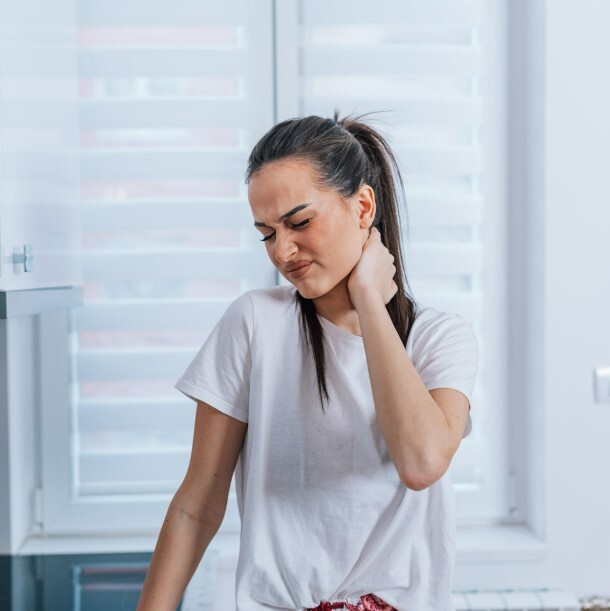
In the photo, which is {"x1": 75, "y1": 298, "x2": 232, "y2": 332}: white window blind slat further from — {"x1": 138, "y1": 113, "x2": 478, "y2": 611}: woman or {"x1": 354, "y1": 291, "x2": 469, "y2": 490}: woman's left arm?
{"x1": 354, "y1": 291, "x2": 469, "y2": 490}: woman's left arm

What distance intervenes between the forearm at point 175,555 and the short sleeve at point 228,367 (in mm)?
166

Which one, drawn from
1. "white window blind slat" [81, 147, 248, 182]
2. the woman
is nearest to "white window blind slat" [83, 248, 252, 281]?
"white window blind slat" [81, 147, 248, 182]

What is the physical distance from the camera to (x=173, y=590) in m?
1.13

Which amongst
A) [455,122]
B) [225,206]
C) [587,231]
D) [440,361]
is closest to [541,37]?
[455,122]

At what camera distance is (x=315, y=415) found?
1188 mm

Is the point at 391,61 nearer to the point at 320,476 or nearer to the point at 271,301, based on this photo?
the point at 271,301

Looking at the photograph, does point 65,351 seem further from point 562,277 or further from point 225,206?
point 562,277

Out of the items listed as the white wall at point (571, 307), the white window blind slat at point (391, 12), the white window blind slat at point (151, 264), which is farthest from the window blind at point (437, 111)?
the white window blind slat at point (151, 264)

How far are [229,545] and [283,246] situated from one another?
0.97 metres

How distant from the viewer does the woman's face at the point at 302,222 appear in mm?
1103

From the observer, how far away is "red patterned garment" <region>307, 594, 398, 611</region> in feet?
3.78

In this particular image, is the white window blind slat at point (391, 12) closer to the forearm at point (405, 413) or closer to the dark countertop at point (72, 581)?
the forearm at point (405, 413)

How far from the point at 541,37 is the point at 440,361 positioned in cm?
102

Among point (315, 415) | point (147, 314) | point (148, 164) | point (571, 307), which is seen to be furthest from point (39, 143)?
point (571, 307)
